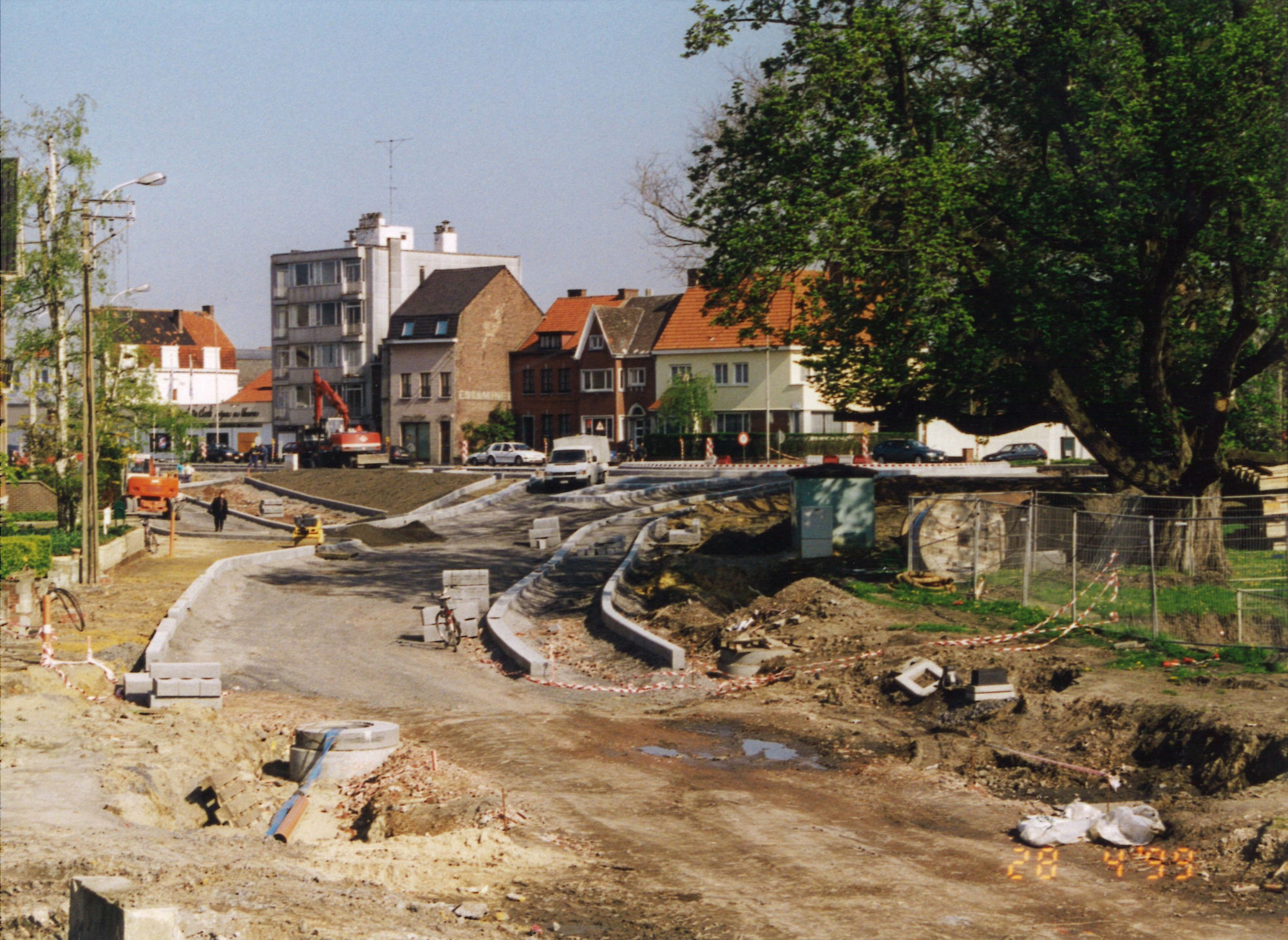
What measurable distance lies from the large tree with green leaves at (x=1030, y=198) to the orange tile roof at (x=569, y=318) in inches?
2320

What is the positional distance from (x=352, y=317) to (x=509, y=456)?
25.1m

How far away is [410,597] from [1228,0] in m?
20.4

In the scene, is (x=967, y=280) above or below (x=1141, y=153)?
below

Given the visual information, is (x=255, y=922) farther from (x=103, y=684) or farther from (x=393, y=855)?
(x=103, y=684)

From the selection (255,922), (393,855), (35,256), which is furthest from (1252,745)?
(35,256)

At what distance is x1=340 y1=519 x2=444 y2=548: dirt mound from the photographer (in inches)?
1585

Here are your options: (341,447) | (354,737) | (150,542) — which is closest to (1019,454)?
(341,447)

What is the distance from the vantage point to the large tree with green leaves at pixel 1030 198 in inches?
861

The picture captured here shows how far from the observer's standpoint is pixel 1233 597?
19.0 metres

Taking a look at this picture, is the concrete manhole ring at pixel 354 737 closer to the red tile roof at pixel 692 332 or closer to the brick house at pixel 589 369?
the red tile roof at pixel 692 332

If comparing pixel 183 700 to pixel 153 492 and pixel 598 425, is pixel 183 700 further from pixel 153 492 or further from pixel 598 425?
pixel 598 425

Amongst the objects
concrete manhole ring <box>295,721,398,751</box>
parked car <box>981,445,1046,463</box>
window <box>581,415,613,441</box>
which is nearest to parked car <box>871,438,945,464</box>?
parked car <box>981,445,1046,463</box>

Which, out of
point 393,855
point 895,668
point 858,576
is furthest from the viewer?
point 858,576

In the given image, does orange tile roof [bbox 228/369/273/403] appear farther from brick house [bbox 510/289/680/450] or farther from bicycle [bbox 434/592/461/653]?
bicycle [bbox 434/592/461/653]
